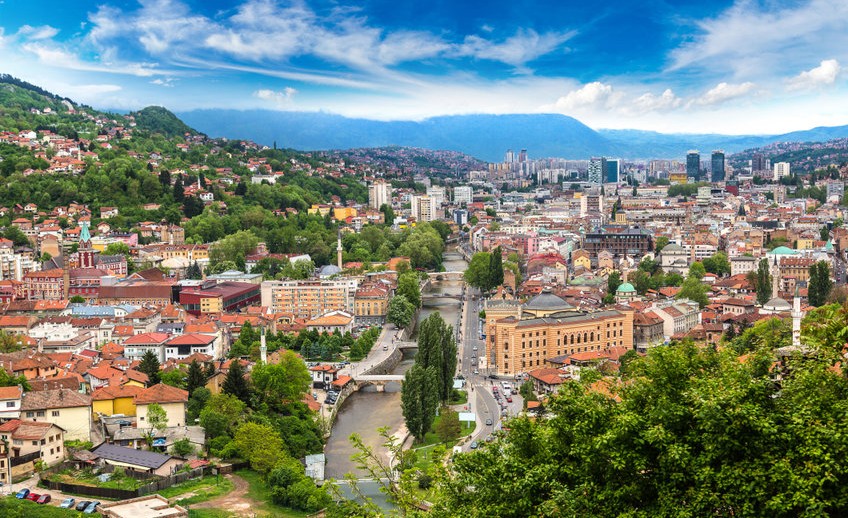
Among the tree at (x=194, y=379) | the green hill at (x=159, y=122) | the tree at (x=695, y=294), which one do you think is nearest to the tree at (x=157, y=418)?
the tree at (x=194, y=379)

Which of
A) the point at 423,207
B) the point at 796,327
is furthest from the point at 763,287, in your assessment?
the point at 423,207

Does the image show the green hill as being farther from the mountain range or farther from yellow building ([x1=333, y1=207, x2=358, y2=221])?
the mountain range

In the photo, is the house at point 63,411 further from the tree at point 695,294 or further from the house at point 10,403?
the tree at point 695,294

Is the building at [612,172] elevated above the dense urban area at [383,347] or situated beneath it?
elevated above

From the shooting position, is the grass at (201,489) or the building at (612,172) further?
the building at (612,172)

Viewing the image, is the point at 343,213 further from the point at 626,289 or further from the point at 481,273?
the point at 626,289
